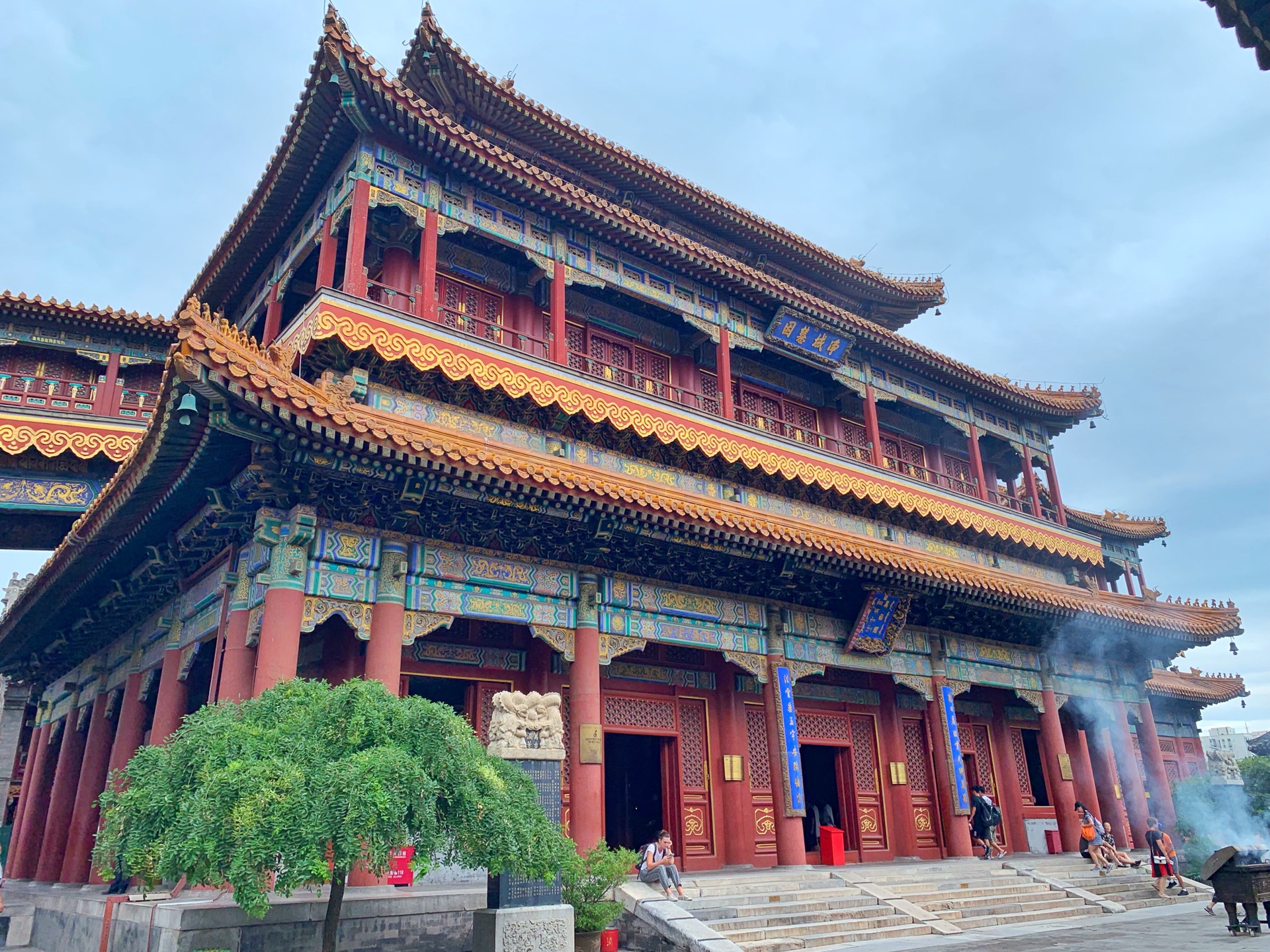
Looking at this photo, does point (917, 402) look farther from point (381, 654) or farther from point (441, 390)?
point (381, 654)

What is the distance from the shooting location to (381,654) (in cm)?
1059

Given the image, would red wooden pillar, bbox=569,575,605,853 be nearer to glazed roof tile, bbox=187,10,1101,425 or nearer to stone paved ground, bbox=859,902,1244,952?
stone paved ground, bbox=859,902,1244,952

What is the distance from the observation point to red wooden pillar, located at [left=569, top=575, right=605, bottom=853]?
38.1ft

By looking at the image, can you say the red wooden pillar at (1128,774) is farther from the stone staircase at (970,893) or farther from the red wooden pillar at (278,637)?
the red wooden pillar at (278,637)

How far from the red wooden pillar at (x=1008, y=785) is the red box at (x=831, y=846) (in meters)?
5.79

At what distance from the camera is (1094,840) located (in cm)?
1645

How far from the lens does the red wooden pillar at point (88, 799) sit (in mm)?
15578

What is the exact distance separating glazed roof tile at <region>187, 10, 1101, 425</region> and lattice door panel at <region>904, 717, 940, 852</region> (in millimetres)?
8066

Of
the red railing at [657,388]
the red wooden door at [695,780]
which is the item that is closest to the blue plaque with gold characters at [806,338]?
the red railing at [657,388]

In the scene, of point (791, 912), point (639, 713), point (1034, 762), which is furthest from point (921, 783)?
point (791, 912)

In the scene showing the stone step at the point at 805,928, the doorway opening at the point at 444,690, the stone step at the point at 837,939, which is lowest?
the stone step at the point at 837,939

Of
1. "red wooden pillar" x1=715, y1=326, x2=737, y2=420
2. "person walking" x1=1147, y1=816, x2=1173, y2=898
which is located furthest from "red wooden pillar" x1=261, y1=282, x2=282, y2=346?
"person walking" x1=1147, y1=816, x2=1173, y2=898

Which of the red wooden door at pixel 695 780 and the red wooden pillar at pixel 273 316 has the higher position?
the red wooden pillar at pixel 273 316

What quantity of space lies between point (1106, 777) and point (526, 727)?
52.2 ft
